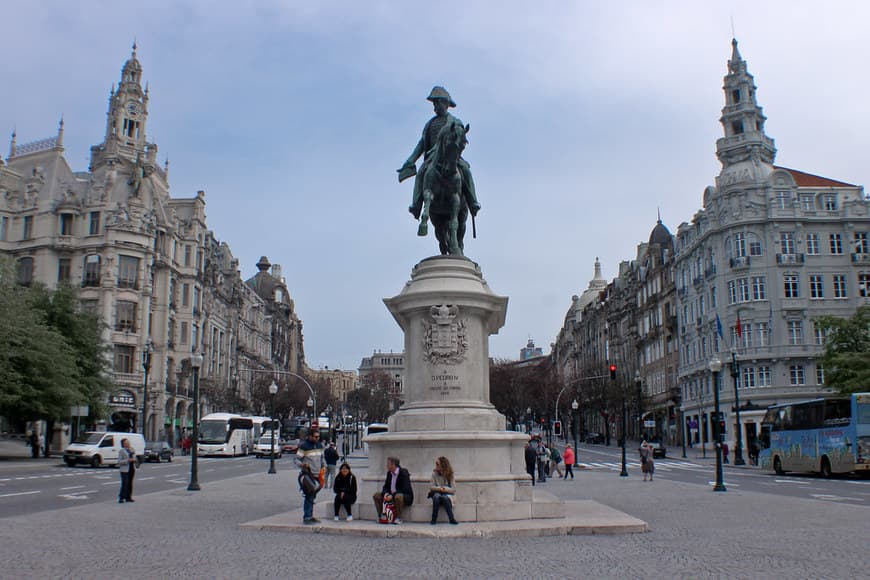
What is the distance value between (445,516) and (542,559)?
11.3 ft

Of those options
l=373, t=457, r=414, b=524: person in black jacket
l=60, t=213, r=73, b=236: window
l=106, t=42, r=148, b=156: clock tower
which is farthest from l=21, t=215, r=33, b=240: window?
l=373, t=457, r=414, b=524: person in black jacket

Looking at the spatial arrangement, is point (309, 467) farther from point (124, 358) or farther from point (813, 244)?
point (813, 244)

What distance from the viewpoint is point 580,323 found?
12988 centimetres

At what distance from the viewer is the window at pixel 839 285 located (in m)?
60.5

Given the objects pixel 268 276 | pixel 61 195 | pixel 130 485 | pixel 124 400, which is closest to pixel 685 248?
pixel 124 400

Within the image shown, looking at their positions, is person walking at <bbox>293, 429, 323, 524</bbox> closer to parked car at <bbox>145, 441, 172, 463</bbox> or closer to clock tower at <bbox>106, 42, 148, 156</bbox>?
parked car at <bbox>145, 441, 172, 463</bbox>

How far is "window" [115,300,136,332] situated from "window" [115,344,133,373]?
1470 millimetres

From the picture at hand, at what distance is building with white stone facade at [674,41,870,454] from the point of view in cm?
5941

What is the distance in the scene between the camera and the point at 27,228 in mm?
66562

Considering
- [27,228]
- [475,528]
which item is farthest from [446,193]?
[27,228]

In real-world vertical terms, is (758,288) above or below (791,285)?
below

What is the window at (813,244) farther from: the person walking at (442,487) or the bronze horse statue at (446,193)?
the person walking at (442,487)

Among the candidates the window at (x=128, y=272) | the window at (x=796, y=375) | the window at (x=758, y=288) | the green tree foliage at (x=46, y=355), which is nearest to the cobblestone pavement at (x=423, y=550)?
the green tree foliage at (x=46, y=355)

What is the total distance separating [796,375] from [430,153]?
50.6 meters
